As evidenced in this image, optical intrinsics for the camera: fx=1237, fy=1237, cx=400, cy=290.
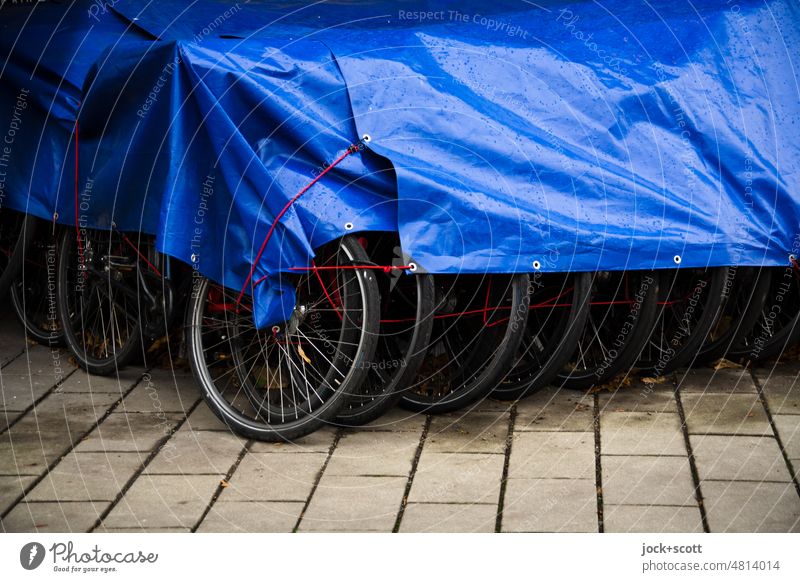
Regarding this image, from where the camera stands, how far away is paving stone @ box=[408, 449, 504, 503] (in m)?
5.23

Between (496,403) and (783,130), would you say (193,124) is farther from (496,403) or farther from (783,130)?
(783,130)

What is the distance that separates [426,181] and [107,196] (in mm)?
1689

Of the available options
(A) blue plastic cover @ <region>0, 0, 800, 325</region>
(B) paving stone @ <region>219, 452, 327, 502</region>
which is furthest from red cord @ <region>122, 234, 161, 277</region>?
(B) paving stone @ <region>219, 452, 327, 502</region>

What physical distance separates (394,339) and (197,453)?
112 centimetres

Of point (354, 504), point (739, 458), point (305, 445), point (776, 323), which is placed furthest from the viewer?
point (776, 323)

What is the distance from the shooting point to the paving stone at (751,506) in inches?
193

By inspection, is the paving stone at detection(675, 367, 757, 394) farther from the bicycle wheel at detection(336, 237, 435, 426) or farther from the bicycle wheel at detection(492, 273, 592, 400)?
the bicycle wheel at detection(336, 237, 435, 426)

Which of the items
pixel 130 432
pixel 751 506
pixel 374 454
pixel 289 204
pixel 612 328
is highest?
pixel 289 204

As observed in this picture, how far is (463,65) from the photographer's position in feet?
20.0

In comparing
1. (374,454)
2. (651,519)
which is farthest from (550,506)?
(374,454)

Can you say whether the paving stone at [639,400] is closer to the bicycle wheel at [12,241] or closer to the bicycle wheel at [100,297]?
the bicycle wheel at [100,297]

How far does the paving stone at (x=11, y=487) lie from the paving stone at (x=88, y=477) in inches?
2.4

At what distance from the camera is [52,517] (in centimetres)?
504
